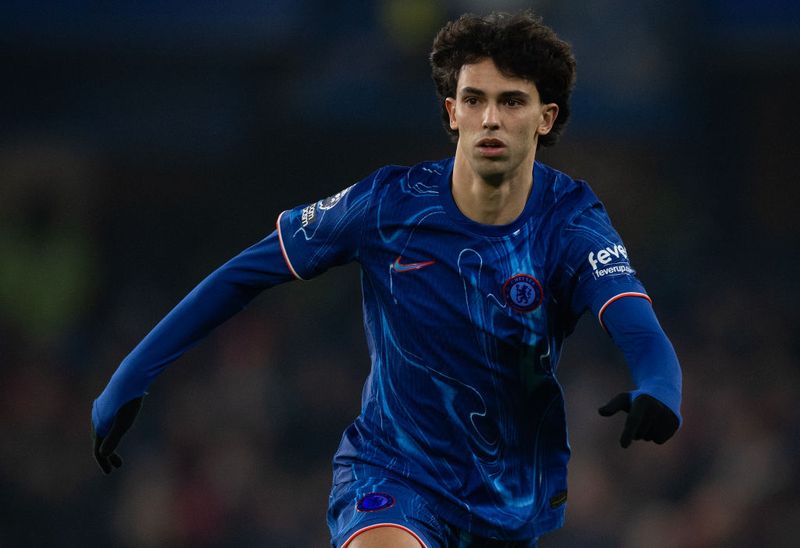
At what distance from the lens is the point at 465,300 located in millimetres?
4148

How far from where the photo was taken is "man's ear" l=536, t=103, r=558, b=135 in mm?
4332

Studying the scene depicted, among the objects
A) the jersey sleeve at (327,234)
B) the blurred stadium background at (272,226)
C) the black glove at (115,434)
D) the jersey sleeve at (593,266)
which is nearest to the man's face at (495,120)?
the jersey sleeve at (593,266)

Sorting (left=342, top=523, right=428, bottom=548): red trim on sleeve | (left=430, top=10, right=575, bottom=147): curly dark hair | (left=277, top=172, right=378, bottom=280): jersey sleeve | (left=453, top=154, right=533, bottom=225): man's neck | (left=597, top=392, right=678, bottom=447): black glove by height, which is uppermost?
(left=430, top=10, right=575, bottom=147): curly dark hair

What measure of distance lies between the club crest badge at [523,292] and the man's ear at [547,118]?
52cm

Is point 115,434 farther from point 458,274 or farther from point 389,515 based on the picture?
point 458,274

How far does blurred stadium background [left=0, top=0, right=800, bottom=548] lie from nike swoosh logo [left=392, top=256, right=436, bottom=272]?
533 cm

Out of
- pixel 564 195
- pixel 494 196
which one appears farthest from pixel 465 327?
pixel 564 195

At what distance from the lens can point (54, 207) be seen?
38.6 ft

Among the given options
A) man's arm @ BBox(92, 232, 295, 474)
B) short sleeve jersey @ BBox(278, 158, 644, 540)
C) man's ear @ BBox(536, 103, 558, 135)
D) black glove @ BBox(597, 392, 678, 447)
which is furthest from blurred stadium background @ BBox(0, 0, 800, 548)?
black glove @ BBox(597, 392, 678, 447)

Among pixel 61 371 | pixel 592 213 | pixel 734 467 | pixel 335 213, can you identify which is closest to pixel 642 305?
pixel 592 213

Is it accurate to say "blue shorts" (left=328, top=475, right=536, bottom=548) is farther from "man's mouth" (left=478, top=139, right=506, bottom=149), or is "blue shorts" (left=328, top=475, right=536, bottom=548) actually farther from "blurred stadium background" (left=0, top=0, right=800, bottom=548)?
"blurred stadium background" (left=0, top=0, right=800, bottom=548)

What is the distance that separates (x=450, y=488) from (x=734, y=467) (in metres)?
5.47

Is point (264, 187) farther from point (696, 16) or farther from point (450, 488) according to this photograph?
point (450, 488)

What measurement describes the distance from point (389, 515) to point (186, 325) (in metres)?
0.90
